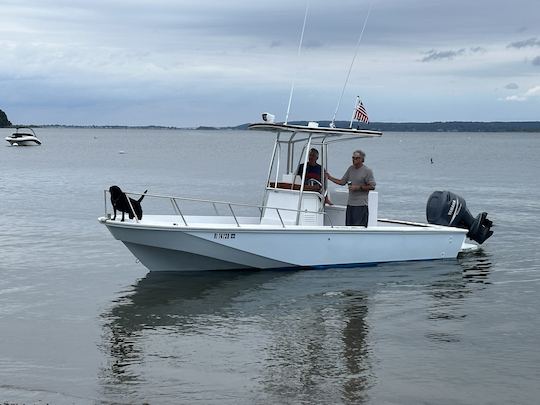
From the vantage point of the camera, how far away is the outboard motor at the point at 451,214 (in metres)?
18.7

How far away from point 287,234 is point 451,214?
194 inches

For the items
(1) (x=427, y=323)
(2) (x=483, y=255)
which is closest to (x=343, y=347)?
(1) (x=427, y=323)

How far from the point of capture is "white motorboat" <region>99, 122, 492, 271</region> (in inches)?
591

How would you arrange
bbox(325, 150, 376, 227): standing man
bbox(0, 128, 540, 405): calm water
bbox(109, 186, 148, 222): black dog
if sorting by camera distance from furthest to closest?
bbox(325, 150, 376, 227): standing man
bbox(109, 186, 148, 222): black dog
bbox(0, 128, 540, 405): calm water

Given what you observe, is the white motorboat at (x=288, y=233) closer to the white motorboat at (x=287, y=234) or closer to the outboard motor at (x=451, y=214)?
the white motorboat at (x=287, y=234)

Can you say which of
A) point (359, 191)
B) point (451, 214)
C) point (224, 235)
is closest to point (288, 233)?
point (224, 235)

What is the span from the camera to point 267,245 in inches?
619

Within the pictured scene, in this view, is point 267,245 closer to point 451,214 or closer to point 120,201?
point 120,201

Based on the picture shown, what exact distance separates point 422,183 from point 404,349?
38.0 metres

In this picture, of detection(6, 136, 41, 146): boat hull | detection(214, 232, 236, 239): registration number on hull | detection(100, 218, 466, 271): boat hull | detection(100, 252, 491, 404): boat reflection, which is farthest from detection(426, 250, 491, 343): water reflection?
detection(6, 136, 41, 146): boat hull

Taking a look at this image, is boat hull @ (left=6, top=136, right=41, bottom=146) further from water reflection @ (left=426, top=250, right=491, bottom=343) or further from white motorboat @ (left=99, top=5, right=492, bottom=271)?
white motorboat @ (left=99, top=5, right=492, bottom=271)

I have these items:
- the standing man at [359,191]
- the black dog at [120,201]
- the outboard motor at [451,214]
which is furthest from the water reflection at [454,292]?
the black dog at [120,201]

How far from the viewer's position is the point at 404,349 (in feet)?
37.1

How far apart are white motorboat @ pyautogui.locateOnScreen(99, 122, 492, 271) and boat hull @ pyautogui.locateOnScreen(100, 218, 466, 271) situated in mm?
19
